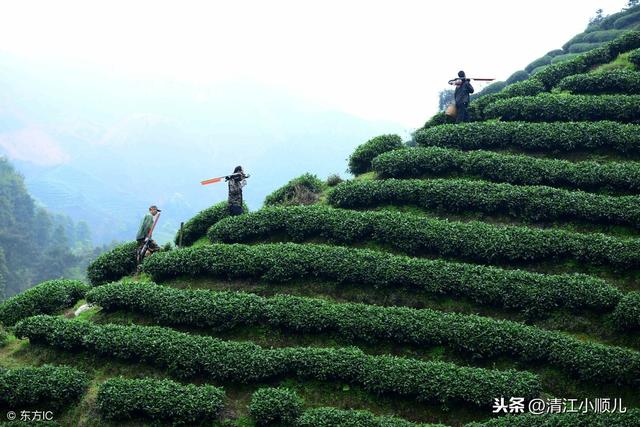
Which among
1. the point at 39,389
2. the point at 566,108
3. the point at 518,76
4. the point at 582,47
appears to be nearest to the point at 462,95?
the point at 566,108

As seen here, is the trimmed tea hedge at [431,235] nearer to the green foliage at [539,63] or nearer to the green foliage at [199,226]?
the green foliage at [199,226]

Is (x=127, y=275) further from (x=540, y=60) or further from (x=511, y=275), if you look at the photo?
(x=540, y=60)

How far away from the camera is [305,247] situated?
2355cm

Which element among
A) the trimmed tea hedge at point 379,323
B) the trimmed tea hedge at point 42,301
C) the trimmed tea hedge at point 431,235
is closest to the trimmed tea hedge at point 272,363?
the trimmed tea hedge at point 379,323

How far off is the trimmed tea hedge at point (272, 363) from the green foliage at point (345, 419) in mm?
1104

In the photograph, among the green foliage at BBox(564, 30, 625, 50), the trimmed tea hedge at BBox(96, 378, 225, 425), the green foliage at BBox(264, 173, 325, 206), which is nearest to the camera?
the trimmed tea hedge at BBox(96, 378, 225, 425)

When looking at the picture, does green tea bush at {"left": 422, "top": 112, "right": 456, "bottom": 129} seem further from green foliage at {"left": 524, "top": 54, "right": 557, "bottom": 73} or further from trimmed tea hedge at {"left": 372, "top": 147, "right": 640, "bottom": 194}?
green foliage at {"left": 524, "top": 54, "right": 557, "bottom": 73}

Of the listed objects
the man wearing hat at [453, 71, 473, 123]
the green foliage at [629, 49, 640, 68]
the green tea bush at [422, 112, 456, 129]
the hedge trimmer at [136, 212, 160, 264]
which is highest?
the green foliage at [629, 49, 640, 68]

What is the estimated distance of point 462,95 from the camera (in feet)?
102

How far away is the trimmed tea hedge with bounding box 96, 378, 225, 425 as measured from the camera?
17656 millimetres

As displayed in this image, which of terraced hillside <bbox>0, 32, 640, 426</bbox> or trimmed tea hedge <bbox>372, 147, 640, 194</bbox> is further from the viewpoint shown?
trimmed tea hedge <bbox>372, 147, 640, 194</bbox>

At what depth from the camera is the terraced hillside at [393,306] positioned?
17250 mm

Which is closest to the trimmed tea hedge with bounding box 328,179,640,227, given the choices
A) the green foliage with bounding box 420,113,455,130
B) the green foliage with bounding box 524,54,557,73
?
the green foliage with bounding box 420,113,455,130

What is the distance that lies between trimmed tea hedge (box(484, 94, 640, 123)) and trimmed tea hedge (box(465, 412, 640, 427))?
16870 millimetres
